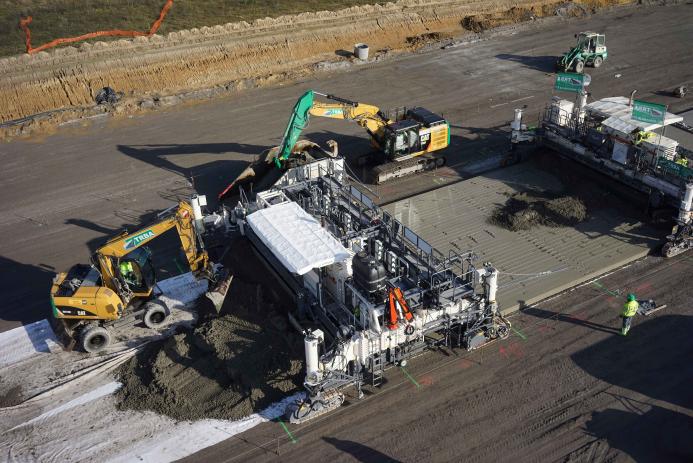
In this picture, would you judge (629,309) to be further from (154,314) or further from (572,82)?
(154,314)

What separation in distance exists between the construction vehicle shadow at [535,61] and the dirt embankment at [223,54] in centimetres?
579

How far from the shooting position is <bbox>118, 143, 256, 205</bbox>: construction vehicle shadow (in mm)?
29750

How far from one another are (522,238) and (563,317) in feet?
14.6

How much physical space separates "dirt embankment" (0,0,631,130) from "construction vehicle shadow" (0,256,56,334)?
1523cm

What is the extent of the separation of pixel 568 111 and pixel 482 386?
15.6m

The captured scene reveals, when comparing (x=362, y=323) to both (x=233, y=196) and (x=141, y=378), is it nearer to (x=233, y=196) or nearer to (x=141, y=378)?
(x=141, y=378)

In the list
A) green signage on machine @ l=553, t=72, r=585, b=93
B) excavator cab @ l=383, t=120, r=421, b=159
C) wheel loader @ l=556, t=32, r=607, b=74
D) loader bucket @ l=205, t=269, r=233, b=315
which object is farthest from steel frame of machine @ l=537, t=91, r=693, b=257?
loader bucket @ l=205, t=269, r=233, b=315

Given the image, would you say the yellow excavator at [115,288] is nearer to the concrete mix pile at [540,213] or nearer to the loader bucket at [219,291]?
the loader bucket at [219,291]

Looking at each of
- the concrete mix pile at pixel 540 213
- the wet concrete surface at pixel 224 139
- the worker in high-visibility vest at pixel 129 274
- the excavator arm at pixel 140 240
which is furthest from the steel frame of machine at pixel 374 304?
the wet concrete surface at pixel 224 139

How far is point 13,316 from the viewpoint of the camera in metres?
22.1

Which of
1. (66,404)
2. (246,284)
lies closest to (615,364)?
(246,284)

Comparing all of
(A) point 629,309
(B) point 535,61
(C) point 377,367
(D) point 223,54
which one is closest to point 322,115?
(C) point 377,367

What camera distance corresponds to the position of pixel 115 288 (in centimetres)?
2053

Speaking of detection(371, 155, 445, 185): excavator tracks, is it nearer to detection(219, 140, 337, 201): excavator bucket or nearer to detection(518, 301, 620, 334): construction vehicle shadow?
detection(219, 140, 337, 201): excavator bucket
